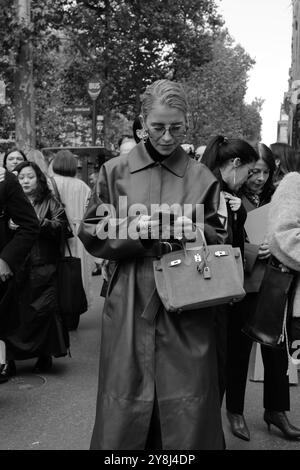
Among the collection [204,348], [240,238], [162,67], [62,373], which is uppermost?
[162,67]

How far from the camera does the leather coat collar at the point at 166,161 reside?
9.65ft

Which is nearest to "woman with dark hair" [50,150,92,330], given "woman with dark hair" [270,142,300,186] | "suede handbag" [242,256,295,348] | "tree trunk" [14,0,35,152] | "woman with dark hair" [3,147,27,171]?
"woman with dark hair" [3,147,27,171]

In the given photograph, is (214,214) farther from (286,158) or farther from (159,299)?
(286,158)

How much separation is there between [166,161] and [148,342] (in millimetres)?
755

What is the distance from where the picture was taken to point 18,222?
15.3 feet

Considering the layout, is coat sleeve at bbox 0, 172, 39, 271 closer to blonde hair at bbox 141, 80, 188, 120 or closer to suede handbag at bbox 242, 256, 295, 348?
suede handbag at bbox 242, 256, 295, 348

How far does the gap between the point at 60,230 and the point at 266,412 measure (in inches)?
93.1

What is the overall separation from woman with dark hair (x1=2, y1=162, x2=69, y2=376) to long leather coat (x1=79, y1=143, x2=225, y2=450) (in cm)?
281

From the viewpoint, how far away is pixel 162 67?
90.1 feet

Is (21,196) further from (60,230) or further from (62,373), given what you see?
(62,373)

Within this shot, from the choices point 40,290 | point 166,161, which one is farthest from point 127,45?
point 166,161

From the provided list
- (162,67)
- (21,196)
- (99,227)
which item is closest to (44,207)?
(21,196)

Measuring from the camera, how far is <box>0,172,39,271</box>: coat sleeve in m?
4.55

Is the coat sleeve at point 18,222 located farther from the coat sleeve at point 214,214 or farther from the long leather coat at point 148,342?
the coat sleeve at point 214,214
